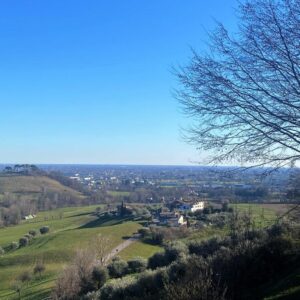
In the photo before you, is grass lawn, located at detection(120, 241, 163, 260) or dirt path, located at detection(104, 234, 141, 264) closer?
grass lawn, located at detection(120, 241, 163, 260)

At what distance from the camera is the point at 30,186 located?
15112 cm

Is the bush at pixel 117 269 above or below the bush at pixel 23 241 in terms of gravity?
above

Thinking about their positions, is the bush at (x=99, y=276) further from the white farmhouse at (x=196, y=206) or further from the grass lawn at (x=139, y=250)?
the white farmhouse at (x=196, y=206)


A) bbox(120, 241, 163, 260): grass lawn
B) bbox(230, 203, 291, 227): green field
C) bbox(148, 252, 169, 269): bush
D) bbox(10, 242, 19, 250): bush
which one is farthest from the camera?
bbox(10, 242, 19, 250): bush

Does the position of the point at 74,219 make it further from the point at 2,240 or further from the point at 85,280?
the point at 85,280

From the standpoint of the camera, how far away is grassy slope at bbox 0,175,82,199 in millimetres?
139913

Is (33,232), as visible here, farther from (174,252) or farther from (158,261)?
(174,252)

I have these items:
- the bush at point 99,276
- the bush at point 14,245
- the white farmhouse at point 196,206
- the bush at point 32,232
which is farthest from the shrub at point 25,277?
the white farmhouse at point 196,206

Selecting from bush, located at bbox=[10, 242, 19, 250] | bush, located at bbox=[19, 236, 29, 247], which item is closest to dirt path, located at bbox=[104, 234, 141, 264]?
bush, located at bbox=[19, 236, 29, 247]

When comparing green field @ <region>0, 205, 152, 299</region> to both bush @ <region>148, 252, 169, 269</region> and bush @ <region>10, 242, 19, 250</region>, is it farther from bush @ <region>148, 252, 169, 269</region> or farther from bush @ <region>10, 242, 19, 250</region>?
bush @ <region>148, 252, 169, 269</region>

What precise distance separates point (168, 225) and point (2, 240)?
2838 centimetres

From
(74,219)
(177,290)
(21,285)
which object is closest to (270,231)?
(177,290)

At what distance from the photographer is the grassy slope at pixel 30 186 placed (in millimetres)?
139913

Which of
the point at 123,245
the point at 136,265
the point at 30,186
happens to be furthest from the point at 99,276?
the point at 30,186
